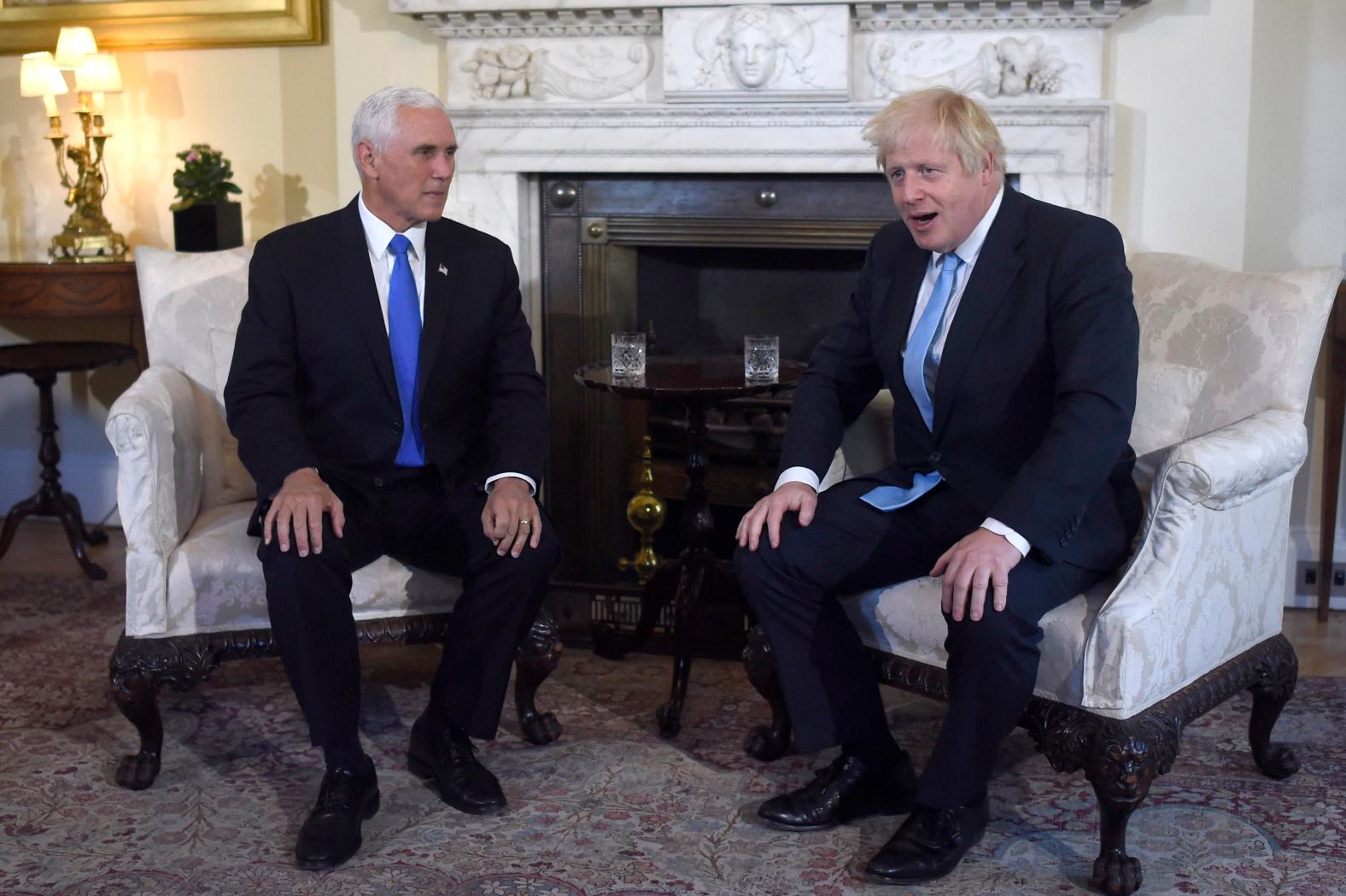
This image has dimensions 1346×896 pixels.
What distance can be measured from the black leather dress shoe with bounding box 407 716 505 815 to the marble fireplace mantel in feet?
4.99

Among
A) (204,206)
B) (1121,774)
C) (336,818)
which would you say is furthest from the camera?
(204,206)

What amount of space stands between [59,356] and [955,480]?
2.73 m

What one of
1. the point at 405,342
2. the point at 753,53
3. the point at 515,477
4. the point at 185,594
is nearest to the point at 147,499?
the point at 185,594

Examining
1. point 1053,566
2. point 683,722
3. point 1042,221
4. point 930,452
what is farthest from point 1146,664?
point 683,722

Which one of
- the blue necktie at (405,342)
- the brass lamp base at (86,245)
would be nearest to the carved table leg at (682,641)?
the blue necktie at (405,342)

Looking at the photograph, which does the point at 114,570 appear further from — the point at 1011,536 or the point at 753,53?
the point at 1011,536

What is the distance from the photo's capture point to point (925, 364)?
97.8 inches

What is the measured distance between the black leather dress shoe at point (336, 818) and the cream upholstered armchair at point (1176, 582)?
2.44ft

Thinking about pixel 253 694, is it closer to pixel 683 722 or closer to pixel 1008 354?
pixel 683 722

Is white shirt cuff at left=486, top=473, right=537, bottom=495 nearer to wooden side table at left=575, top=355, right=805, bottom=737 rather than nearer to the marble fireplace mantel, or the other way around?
wooden side table at left=575, top=355, right=805, bottom=737

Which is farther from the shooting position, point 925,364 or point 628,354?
point 628,354

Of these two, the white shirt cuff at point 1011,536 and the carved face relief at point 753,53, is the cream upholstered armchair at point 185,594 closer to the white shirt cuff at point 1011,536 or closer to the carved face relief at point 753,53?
the white shirt cuff at point 1011,536

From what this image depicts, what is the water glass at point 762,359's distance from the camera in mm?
2998

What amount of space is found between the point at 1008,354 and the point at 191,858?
160 cm
